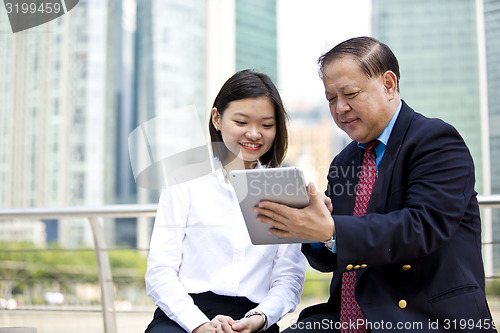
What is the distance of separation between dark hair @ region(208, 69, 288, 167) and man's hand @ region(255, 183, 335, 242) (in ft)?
1.75

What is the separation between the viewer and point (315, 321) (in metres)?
1.40

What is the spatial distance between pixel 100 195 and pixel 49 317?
50.1 metres

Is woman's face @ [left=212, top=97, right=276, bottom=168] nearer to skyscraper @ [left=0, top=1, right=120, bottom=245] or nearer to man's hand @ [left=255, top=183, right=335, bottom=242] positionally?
man's hand @ [left=255, top=183, right=335, bottom=242]

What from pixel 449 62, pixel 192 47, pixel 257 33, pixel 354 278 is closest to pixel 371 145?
pixel 354 278

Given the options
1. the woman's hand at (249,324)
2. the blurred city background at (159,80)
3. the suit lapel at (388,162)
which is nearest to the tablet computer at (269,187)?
the suit lapel at (388,162)

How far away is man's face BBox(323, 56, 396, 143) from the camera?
1.30 meters

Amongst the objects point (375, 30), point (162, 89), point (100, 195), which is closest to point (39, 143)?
point (100, 195)

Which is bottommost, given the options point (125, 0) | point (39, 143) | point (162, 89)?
point (39, 143)

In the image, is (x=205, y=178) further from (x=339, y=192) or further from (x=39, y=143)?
(x=39, y=143)

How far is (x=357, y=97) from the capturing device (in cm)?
130

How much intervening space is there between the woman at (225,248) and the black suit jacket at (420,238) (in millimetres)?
352

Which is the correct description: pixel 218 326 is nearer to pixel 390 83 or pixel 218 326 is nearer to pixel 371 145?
pixel 371 145

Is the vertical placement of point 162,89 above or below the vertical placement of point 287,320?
above

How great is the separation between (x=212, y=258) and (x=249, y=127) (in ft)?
1.25
